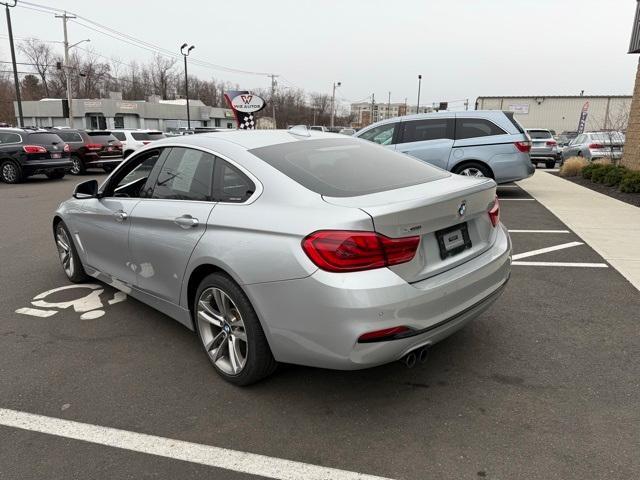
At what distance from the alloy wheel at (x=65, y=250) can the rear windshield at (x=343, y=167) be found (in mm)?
2913

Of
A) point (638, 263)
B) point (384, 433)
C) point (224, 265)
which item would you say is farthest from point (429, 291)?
point (638, 263)

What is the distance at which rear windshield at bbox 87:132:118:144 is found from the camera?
1880cm

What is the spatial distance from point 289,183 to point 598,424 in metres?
2.18

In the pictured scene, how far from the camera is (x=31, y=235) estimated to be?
7770 mm

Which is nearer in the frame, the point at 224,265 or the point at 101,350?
the point at 224,265

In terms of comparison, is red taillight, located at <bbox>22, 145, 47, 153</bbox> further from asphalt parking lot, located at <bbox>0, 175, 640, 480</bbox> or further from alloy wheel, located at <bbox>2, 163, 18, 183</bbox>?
asphalt parking lot, located at <bbox>0, 175, 640, 480</bbox>

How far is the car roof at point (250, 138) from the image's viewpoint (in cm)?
346

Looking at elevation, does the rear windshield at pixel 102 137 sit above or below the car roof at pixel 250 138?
below

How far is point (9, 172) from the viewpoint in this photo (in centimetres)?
1524

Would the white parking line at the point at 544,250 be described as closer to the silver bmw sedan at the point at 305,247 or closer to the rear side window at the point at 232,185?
the silver bmw sedan at the point at 305,247

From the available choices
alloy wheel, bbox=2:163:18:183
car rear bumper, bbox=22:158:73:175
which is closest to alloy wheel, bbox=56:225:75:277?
car rear bumper, bbox=22:158:73:175

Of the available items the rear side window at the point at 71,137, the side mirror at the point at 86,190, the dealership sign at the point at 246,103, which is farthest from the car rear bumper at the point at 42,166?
the side mirror at the point at 86,190

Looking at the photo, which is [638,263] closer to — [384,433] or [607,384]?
[607,384]

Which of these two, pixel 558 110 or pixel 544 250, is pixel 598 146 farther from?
pixel 558 110
